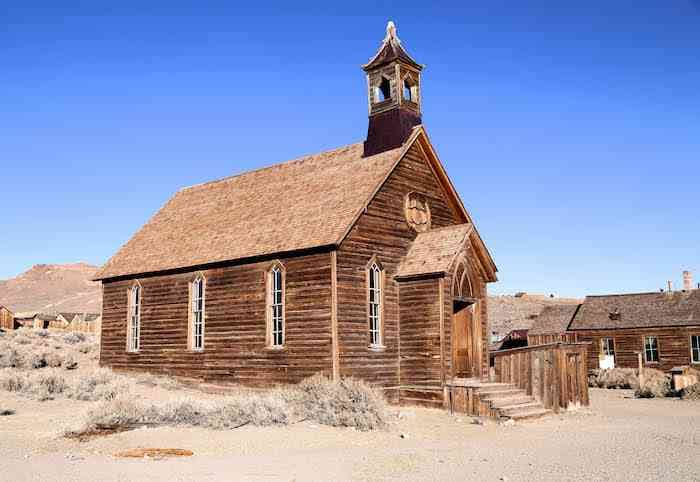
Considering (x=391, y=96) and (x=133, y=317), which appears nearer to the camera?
(x=391, y=96)

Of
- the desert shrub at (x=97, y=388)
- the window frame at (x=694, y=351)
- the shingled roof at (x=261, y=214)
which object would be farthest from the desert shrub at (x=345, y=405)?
the window frame at (x=694, y=351)

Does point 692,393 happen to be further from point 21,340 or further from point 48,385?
point 21,340

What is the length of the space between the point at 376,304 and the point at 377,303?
4cm

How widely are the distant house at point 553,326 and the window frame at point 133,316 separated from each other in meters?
22.7

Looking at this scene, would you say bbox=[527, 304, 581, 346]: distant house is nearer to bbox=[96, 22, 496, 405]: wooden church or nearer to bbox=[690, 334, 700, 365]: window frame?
bbox=[690, 334, 700, 365]: window frame

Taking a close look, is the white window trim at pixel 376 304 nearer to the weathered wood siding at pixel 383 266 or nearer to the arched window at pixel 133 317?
the weathered wood siding at pixel 383 266

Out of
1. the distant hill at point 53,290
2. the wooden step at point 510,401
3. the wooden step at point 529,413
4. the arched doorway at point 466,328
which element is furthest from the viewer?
the distant hill at point 53,290

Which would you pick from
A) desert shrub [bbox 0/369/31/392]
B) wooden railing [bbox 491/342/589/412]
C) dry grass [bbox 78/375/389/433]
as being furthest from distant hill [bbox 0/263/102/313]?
dry grass [bbox 78/375/389/433]

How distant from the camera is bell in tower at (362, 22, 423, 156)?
72.7 feet

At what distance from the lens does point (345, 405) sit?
15.6m

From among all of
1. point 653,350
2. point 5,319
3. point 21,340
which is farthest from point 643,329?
point 5,319

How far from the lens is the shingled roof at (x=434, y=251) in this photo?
1978 centimetres

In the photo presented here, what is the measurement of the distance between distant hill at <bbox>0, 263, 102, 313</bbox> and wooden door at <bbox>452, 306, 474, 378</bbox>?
89969 mm

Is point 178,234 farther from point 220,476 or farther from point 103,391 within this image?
point 220,476
